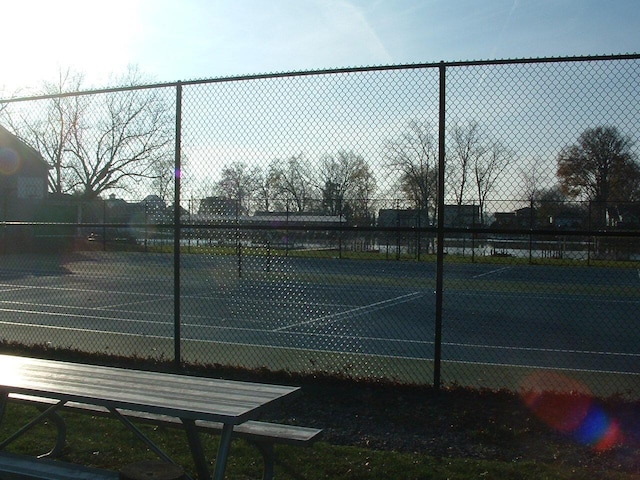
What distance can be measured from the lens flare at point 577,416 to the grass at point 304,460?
2.55 ft

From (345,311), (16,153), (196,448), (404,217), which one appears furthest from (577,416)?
(16,153)

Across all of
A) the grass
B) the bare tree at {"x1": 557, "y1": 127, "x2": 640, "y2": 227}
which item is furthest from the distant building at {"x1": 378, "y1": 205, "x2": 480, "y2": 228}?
the grass

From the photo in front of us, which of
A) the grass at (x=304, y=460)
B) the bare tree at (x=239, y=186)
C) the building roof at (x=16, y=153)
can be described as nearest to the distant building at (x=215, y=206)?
the bare tree at (x=239, y=186)

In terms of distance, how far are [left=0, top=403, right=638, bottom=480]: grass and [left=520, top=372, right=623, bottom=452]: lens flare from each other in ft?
2.55

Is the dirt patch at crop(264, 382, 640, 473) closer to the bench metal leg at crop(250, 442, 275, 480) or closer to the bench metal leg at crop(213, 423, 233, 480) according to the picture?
the bench metal leg at crop(250, 442, 275, 480)

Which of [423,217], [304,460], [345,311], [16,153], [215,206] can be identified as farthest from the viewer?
[16,153]

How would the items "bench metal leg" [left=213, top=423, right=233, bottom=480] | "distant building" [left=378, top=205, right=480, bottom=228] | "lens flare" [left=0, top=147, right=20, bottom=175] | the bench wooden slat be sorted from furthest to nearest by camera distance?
"lens flare" [left=0, top=147, right=20, bottom=175]
"distant building" [left=378, top=205, right=480, bottom=228]
the bench wooden slat
"bench metal leg" [left=213, top=423, right=233, bottom=480]

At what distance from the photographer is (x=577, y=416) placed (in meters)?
6.22

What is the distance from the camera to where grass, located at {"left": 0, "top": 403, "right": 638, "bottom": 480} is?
4.87 metres

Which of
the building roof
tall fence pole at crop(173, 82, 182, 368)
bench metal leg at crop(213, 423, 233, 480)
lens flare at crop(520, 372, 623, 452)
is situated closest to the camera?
bench metal leg at crop(213, 423, 233, 480)

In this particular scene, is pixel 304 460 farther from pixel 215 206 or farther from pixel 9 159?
pixel 9 159

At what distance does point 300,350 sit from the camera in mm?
9883

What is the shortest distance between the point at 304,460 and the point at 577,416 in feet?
8.75

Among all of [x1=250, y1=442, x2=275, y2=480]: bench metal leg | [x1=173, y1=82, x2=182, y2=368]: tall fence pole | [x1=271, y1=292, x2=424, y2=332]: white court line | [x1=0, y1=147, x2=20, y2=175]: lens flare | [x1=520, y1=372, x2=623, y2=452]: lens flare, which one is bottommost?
[x1=271, y1=292, x2=424, y2=332]: white court line
